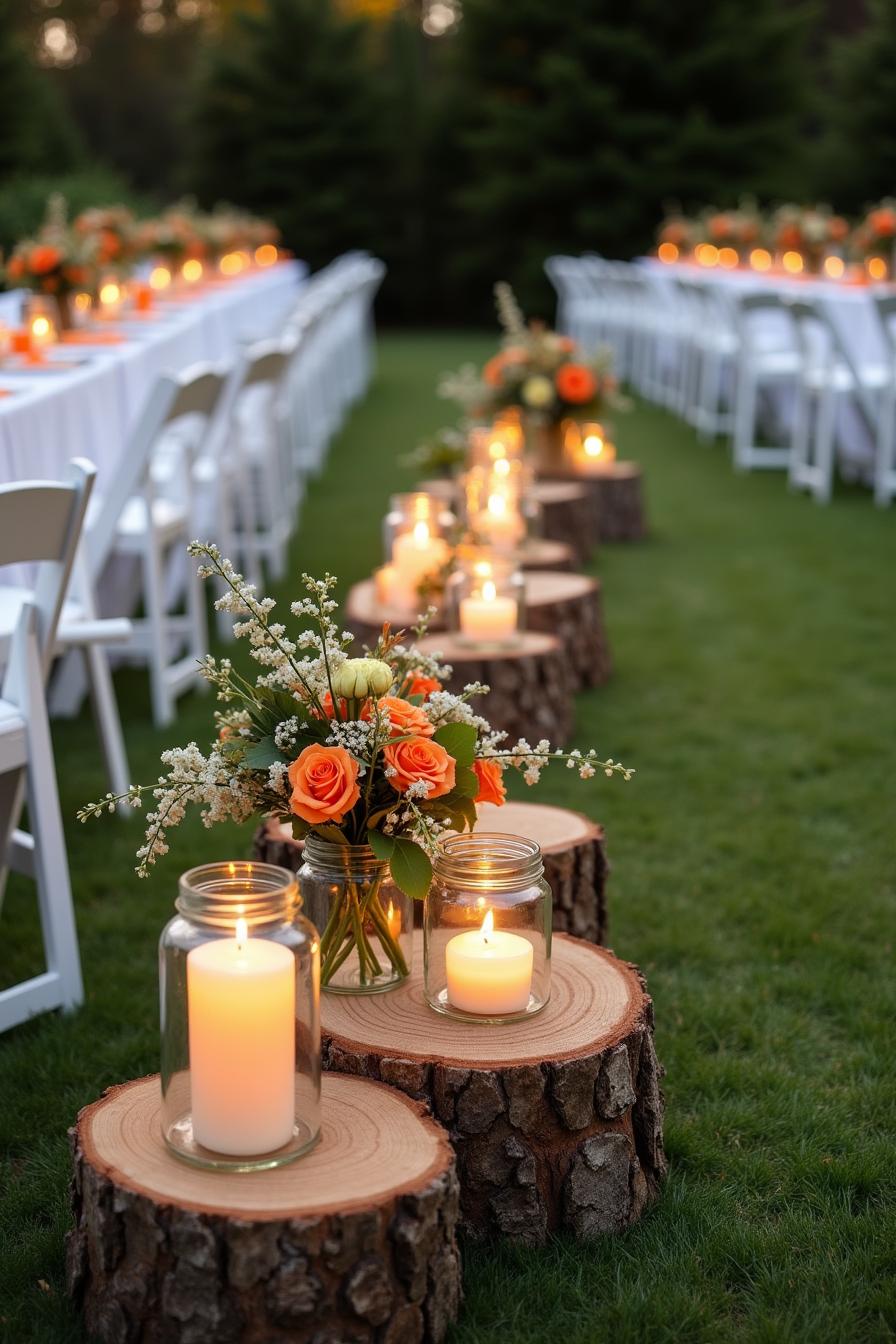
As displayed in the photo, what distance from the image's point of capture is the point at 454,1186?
166 cm

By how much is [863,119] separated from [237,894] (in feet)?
64.0

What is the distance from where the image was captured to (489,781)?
197 centimetres

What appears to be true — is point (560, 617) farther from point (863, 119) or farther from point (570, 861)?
point (863, 119)

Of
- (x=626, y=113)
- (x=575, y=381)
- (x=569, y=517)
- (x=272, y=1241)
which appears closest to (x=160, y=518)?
(x=569, y=517)

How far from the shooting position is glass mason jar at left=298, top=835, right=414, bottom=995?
1957 mm

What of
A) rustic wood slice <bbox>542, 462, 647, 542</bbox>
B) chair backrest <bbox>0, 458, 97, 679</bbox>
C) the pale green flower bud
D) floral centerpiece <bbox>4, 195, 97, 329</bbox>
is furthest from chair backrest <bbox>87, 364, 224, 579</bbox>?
rustic wood slice <bbox>542, 462, 647, 542</bbox>

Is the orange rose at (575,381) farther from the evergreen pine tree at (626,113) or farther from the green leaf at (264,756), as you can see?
the evergreen pine tree at (626,113)

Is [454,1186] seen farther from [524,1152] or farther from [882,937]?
[882,937]

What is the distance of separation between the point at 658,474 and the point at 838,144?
12630mm

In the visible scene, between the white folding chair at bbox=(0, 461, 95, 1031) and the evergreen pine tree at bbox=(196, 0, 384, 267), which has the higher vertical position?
the evergreen pine tree at bbox=(196, 0, 384, 267)

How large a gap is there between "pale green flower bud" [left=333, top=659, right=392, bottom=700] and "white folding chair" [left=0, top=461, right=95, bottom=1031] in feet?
2.50

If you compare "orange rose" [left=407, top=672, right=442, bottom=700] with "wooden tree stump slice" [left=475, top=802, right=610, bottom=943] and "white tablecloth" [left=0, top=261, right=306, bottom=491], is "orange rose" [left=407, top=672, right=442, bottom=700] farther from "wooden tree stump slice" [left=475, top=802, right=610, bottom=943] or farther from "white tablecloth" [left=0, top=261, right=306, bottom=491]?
"white tablecloth" [left=0, top=261, right=306, bottom=491]

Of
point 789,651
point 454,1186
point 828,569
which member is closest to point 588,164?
point 828,569

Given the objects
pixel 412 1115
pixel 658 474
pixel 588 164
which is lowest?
pixel 658 474
